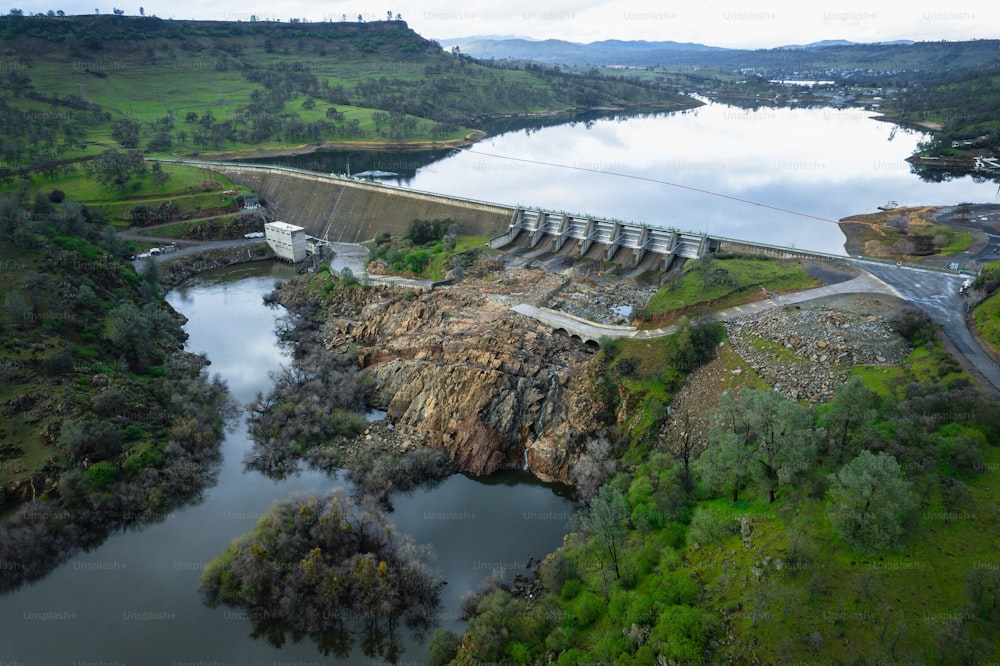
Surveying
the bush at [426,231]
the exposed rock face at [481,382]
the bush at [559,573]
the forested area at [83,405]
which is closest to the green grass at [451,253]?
the bush at [426,231]

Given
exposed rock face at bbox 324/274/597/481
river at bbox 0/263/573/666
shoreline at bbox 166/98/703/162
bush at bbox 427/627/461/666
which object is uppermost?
shoreline at bbox 166/98/703/162

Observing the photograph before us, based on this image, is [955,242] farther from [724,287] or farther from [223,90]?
[223,90]

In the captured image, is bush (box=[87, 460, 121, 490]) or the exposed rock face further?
the exposed rock face

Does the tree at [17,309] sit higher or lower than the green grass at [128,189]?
lower

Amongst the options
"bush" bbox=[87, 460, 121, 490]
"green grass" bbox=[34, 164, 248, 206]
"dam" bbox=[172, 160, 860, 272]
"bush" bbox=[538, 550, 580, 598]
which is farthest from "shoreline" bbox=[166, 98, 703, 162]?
"bush" bbox=[538, 550, 580, 598]

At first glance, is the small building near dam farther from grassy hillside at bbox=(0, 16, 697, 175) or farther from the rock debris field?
the rock debris field

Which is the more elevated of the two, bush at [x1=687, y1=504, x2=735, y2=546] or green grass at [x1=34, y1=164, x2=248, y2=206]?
green grass at [x1=34, y1=164, x2=248, y2=206]

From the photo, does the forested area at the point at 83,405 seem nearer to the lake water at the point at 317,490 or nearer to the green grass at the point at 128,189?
the lake water at the point at 317,490
